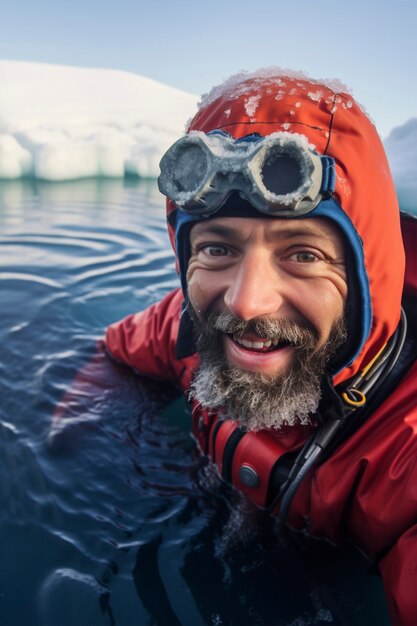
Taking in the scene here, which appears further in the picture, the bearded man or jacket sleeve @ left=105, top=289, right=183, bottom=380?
jacket sleeve @ left=105, top=289, right=183, bottom=380

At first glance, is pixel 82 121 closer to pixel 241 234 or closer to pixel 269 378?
pixel 241 234

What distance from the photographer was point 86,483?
2.00m

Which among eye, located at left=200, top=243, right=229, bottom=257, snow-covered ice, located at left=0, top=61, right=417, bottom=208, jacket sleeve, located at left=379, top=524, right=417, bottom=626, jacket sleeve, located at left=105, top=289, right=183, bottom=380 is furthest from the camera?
snow-covered ice, located at left=0, top=61, right=417, bottom=208

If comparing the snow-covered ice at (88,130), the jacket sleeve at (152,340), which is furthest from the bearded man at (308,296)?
the snow-covered ice at (88,130)

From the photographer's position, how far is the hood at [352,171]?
137 centimetres

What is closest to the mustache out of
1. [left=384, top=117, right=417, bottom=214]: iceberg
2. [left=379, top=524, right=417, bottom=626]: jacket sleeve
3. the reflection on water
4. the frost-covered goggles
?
the frost-covered goggles

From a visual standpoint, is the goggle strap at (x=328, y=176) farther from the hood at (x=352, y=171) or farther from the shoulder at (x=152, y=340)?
the shoulder at (x=152, y=340)

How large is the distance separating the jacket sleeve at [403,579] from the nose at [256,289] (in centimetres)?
70

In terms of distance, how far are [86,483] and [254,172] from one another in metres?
1.49

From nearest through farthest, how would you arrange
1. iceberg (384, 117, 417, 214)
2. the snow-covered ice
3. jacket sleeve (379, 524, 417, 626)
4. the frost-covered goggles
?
jacket sleeve (379, 524, 417, 626) < the frost-covered goggles < iceberg (384, 117, 417, 214) < the snow-covered ice

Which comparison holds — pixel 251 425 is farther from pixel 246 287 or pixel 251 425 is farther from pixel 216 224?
pixel 216 224

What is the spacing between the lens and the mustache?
1.40 metres

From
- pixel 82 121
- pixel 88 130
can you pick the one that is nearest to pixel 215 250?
pixel 88 130

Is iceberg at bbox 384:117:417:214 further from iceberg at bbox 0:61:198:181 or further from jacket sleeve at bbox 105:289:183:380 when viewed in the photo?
jacket sleeve at bbox 105:289:183:380
